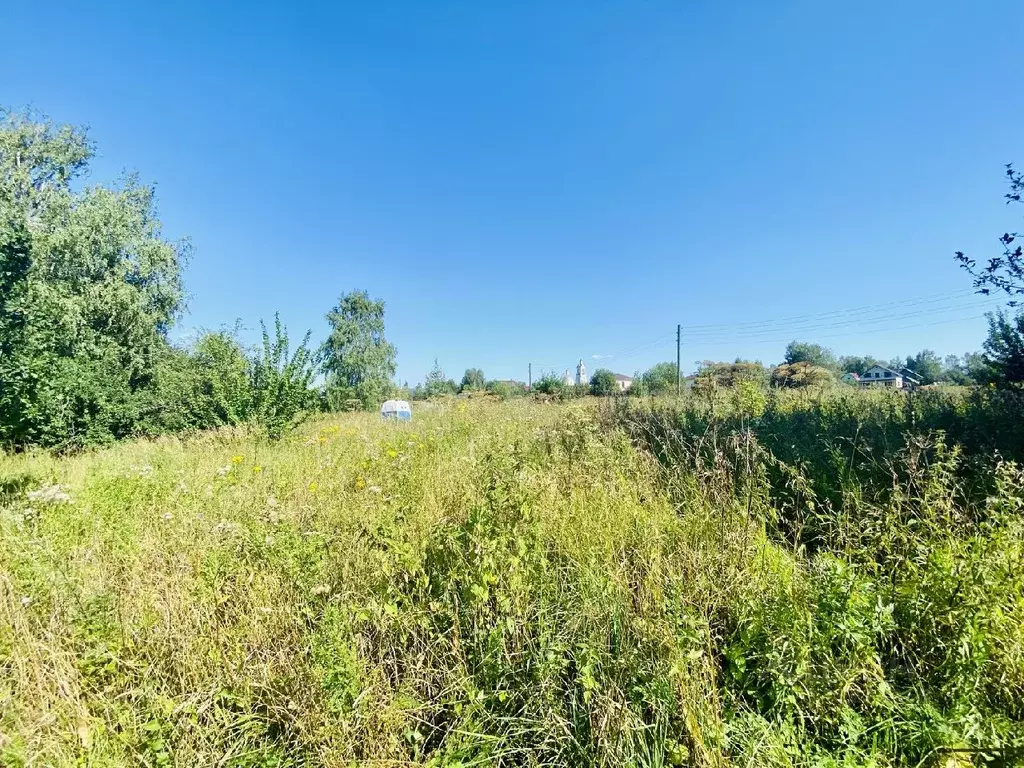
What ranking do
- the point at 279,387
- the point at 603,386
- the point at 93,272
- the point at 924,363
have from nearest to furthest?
the point at 279,387
the point at 93,272
the point at 603,386
the point at 924,363

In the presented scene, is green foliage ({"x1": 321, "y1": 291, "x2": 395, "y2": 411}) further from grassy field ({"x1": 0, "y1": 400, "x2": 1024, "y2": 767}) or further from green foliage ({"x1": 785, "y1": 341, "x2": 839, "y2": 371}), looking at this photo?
green foliage ({"x1": 785, "y1": 341, "x2": 839, "y2": 371})

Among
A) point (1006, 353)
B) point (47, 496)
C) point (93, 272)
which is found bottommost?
point (47, 496)

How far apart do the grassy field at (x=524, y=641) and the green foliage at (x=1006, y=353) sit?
2622 mm

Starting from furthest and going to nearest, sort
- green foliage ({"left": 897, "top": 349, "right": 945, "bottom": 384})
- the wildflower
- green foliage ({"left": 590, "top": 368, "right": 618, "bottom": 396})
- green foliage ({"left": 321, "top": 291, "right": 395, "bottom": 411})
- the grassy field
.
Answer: green foliage ({"left": 897, "top": 349, "right": 945, "bottom": 384})
green foliage ({"left": 321, "top": 291, "right": 395, "bottom": 411})
green foliage ({"left": 590, "top": 368, "right": 618, "bottom": 396})
the wildflower
the grassy field

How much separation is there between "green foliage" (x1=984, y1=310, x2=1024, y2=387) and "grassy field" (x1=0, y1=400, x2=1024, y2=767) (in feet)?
8.60

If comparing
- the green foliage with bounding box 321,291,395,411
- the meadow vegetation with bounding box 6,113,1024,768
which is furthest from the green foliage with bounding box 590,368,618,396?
the green foliage with bounding box 321,291,395,411

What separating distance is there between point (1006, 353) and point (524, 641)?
20.7 feet

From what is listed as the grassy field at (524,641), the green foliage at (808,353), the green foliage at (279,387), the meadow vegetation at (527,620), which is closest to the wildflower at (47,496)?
the meadow vegetation at (527,620)

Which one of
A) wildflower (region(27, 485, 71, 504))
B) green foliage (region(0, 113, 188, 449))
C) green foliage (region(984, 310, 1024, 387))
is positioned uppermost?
green foliage (region(0, 113, 188, 449))

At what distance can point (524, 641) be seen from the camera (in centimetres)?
178

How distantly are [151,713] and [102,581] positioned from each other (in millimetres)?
1042

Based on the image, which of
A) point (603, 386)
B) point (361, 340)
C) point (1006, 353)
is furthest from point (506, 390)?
point (361, 340)

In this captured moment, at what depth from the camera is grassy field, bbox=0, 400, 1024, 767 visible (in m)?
1.49

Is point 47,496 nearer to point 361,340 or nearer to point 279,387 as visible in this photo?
point 279,387
